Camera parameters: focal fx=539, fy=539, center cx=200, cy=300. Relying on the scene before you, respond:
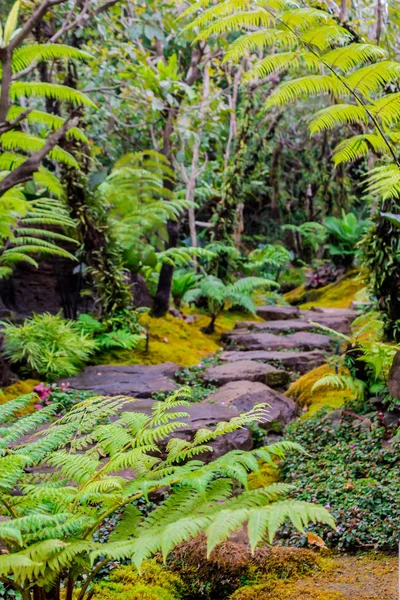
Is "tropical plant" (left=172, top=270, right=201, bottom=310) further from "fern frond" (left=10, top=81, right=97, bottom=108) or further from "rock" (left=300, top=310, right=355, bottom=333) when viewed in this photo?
"fern frond" (left=10, top=81, right=97, bottom=108)

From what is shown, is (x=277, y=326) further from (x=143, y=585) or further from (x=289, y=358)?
(x=143, y=585)

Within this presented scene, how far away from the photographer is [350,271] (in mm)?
11688

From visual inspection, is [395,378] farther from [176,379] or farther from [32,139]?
[32,139]

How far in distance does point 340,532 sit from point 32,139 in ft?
11.1

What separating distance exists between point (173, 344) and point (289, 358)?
1.52m

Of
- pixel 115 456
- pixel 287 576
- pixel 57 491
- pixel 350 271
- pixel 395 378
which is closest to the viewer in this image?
pixel 57 491

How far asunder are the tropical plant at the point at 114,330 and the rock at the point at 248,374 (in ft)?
3.18

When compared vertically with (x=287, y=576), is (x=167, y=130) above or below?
above

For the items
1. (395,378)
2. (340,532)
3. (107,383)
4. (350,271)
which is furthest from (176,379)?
(350,271)

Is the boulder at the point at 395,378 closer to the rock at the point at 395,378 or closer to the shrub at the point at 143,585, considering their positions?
the rock at the point at 395,378

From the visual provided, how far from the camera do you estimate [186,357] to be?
22.2ft

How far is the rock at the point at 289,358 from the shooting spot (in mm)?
6551

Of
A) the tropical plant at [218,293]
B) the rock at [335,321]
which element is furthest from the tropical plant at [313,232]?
the tropical plant at [218,293]

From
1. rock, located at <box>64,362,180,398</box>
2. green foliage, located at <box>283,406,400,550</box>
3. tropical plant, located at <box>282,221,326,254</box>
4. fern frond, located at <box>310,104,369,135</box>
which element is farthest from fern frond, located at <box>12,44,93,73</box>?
tropical plant, located at <box>282,221,326,254</box>
